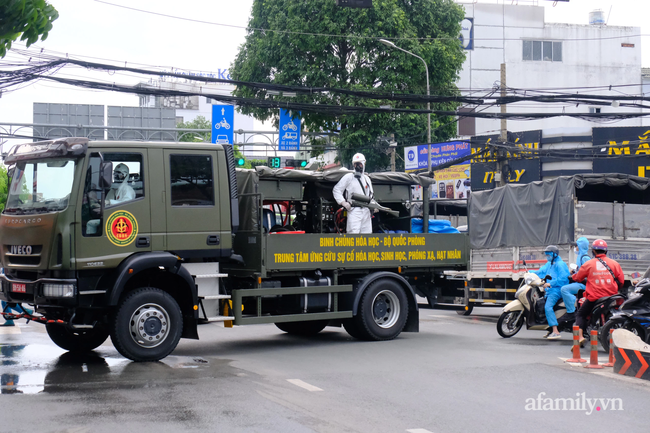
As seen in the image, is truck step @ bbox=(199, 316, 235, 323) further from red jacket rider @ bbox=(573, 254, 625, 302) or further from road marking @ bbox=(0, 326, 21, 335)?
red jacket rider @ bbox=(573, 254, 625, 302)

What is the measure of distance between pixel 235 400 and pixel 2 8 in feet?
14.4

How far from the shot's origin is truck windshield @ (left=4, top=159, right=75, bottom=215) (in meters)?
9.09

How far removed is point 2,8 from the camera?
6.93 metres

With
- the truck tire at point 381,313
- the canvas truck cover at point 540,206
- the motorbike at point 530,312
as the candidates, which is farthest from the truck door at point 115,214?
the canvas truck cover at point 540,206

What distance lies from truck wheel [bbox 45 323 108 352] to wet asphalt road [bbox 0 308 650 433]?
162 millimetres

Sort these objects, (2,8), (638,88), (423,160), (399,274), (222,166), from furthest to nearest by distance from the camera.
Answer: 1. (638,88)
2. (423,160)
3. (399,274)
4. (222,166)
5. (2,8)

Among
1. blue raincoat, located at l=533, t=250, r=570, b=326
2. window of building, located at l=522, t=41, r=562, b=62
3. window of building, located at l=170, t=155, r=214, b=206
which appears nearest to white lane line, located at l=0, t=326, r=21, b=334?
window of building, located at l=170, t=155, r=214, b=206

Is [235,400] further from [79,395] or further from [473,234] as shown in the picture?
[473,234]

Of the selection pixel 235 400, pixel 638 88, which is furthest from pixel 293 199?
pixel 638 88

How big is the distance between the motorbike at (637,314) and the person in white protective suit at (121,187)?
6.78 m

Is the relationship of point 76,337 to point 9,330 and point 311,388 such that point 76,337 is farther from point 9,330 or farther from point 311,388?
point 311,388

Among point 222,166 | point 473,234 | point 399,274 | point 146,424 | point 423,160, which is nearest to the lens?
point 146,424

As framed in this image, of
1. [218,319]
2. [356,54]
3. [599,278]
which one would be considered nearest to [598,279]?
[599,278]

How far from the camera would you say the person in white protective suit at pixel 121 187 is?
926 cm
